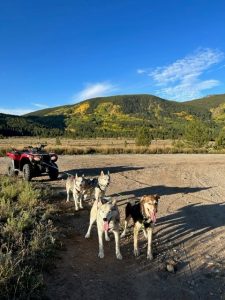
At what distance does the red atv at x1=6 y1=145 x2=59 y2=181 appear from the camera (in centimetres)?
1639

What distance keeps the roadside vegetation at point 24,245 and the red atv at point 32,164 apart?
415cm

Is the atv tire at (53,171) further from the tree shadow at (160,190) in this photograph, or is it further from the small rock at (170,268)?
the small rock at (170,268)

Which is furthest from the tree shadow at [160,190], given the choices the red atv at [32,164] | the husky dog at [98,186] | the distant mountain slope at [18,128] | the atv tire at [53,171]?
the distant mountain slope at [18,128]

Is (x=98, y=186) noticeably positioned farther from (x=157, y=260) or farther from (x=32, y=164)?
(x=32, y=164)

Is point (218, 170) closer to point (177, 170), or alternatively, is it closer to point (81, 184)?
point (177, 170)

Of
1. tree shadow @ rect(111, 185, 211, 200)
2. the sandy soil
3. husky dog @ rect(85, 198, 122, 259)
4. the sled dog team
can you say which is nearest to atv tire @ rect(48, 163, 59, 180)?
the sandy soil

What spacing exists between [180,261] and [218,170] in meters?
16.5

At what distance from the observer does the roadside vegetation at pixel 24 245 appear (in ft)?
18.3

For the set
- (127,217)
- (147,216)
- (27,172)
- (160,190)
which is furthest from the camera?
(27,172)

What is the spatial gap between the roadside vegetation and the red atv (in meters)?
4.15

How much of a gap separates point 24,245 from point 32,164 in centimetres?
956

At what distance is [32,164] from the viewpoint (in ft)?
54.2

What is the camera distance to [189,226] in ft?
33.0

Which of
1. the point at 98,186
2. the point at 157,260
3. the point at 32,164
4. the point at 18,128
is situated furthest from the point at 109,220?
the point at 18,128
